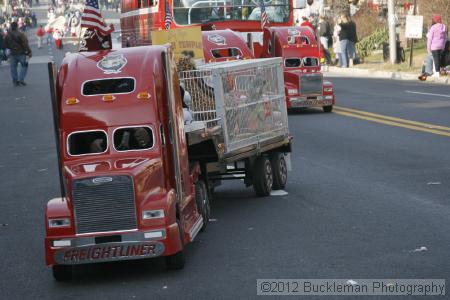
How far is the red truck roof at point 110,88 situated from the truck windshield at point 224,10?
1962cm

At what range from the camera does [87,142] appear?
11.3 metres

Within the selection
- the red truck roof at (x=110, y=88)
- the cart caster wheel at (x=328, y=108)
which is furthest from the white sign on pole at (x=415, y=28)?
the red truck roof at (x=110, y=88)

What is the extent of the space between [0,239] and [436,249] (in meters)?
5.24

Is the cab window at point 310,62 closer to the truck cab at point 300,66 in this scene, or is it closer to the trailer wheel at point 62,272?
the truck cab at point 300,66

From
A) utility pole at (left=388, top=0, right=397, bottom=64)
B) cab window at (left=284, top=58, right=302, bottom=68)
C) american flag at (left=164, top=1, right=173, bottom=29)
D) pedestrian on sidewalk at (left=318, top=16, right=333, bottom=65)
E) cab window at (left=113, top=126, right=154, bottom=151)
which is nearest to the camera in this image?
cab window at (left=113, top=126, right=154, bottom=151)

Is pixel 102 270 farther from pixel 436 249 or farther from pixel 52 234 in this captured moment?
pixel 436 249

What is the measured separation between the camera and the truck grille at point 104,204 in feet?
33.8

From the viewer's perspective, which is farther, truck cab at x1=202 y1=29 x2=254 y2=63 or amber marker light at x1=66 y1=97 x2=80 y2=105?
truck cab at x1=202 y1=29 x2=254 y2=63

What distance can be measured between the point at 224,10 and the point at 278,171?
16813mm

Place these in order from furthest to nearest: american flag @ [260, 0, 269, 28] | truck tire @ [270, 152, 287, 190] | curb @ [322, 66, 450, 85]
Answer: curb @ [322, 66, 450, 85], american flag @ [260, 0, 269, 28], truck tire @ [270, 152, 287, 190]

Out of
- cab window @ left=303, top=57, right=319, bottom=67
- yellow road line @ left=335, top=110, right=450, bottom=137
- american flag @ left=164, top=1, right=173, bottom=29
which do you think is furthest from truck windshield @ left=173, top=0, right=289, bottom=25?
yellow road line @ left=335, top=110, right=450, bottom=137

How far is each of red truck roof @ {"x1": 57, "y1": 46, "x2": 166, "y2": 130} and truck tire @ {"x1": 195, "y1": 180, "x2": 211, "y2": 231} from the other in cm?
176

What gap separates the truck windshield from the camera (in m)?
31.0

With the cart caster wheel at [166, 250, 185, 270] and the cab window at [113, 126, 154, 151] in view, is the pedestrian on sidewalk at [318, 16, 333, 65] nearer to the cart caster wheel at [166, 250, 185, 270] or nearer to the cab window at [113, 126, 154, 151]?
the cab window at [113, 126, 154, 151]
